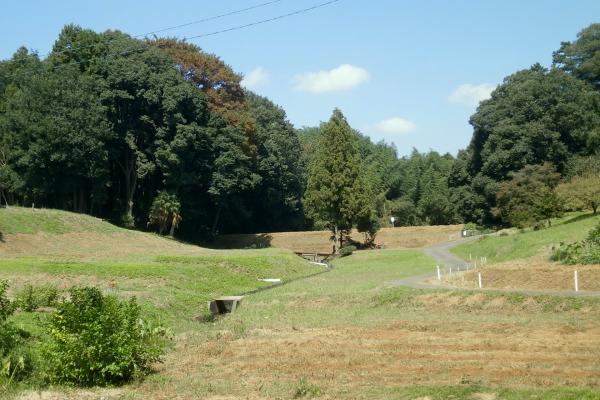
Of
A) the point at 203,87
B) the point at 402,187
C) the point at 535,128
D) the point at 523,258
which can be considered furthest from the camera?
the point at 402,187

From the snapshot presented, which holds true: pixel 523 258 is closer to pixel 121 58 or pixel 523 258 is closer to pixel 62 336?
pixel 62 336

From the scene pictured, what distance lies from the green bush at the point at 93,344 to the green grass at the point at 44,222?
34.4 meters

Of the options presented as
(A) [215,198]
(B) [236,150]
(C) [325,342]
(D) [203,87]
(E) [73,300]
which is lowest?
(C) [325,342]

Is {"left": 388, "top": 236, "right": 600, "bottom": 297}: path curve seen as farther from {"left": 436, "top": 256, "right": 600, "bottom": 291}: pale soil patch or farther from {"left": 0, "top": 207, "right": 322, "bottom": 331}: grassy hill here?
{"left": 0, "top": 207, "right": 322, "bottom": 331}: grassy hill

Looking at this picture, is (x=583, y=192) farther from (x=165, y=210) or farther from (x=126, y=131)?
(x=126, y=131)

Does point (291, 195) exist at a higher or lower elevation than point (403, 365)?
higher

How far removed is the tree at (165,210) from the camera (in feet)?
214

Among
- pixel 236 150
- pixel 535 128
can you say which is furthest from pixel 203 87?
pixel 535 128

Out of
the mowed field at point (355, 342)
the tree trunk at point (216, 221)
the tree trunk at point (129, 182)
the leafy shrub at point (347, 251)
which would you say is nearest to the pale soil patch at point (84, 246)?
the mowed field at point (355, 342)

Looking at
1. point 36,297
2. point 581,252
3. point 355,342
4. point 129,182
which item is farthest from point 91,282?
point 129,182

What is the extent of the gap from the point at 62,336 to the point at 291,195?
7322 cm

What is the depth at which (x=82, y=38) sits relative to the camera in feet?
216

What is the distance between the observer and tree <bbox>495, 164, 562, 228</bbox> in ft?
165

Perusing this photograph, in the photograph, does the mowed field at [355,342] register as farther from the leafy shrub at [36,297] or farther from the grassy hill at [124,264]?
the leafy shrub at [36,297]
